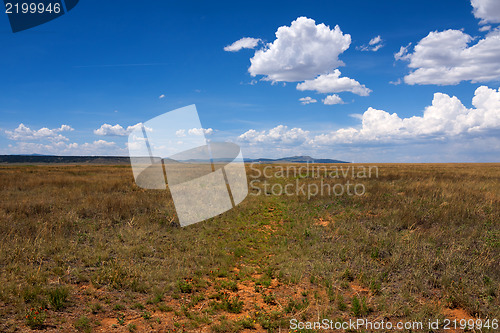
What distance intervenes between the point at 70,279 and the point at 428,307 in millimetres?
8895

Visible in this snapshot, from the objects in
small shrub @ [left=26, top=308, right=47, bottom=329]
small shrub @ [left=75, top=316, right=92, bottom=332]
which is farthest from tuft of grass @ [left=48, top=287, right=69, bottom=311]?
small shrub @ [left=75, top=316, right=92, bottom=332]

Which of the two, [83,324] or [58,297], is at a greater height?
[58,297]

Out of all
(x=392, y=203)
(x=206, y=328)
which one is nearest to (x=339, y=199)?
(x=392, y=203)

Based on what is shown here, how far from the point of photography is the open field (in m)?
5.48

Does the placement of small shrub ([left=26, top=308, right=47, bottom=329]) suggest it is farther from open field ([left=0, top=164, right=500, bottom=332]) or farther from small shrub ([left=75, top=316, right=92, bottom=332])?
small shrub ([left=75, top=316, right=92, bottom=332])

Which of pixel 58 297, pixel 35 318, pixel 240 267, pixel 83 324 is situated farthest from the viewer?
pixel 240 267

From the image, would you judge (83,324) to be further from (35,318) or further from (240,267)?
(240,267)

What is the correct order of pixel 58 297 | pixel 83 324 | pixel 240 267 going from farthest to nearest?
pixel 240 267, pixel 58 297, pixel 83 324

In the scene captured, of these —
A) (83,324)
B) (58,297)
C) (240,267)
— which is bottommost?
(240,267)

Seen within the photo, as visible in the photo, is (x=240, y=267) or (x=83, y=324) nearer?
(x=83, y=324)

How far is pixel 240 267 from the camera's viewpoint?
27.4ft

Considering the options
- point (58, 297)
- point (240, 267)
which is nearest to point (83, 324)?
point (58, 297)

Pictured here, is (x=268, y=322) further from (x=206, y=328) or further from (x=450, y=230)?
(x=450, y=230)

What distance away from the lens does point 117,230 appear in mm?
10594
